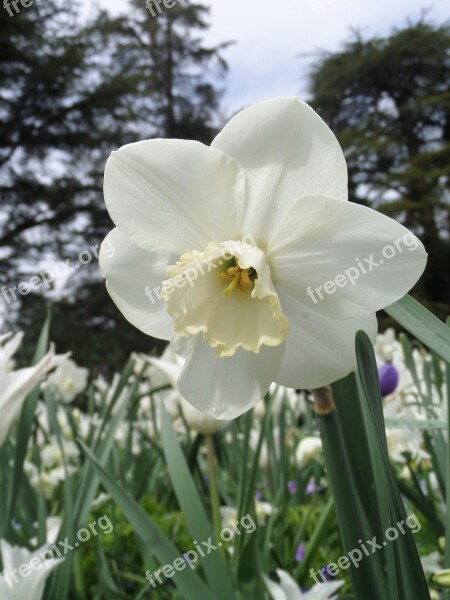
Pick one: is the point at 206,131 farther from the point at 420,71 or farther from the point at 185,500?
the point at 185,500

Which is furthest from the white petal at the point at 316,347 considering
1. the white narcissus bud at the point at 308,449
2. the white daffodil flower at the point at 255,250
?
the white narcissus bud at the point at 308,449

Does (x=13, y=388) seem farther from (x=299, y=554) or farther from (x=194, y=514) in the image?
(x=299, y=554)

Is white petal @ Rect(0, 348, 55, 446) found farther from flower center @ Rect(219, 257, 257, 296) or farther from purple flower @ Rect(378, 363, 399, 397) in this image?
purple flower @ Rect(378, 363, 399, 397)

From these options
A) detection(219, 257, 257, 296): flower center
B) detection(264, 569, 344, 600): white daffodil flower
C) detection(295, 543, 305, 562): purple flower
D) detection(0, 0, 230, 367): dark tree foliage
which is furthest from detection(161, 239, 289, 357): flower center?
detection(0, 0, 230, 367): dark tree foliage

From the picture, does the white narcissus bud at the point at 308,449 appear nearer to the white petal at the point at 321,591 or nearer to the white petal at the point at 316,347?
the white petal at the point at 321,591

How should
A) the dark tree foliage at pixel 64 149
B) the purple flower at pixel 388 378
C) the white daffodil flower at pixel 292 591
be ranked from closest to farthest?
the white daffodil flower at pixel 292 591
the purple flower at pixel 388 378
the dark tree foliage at pixel 64 149

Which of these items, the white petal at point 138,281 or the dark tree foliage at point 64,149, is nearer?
the white petal at point 138,281
